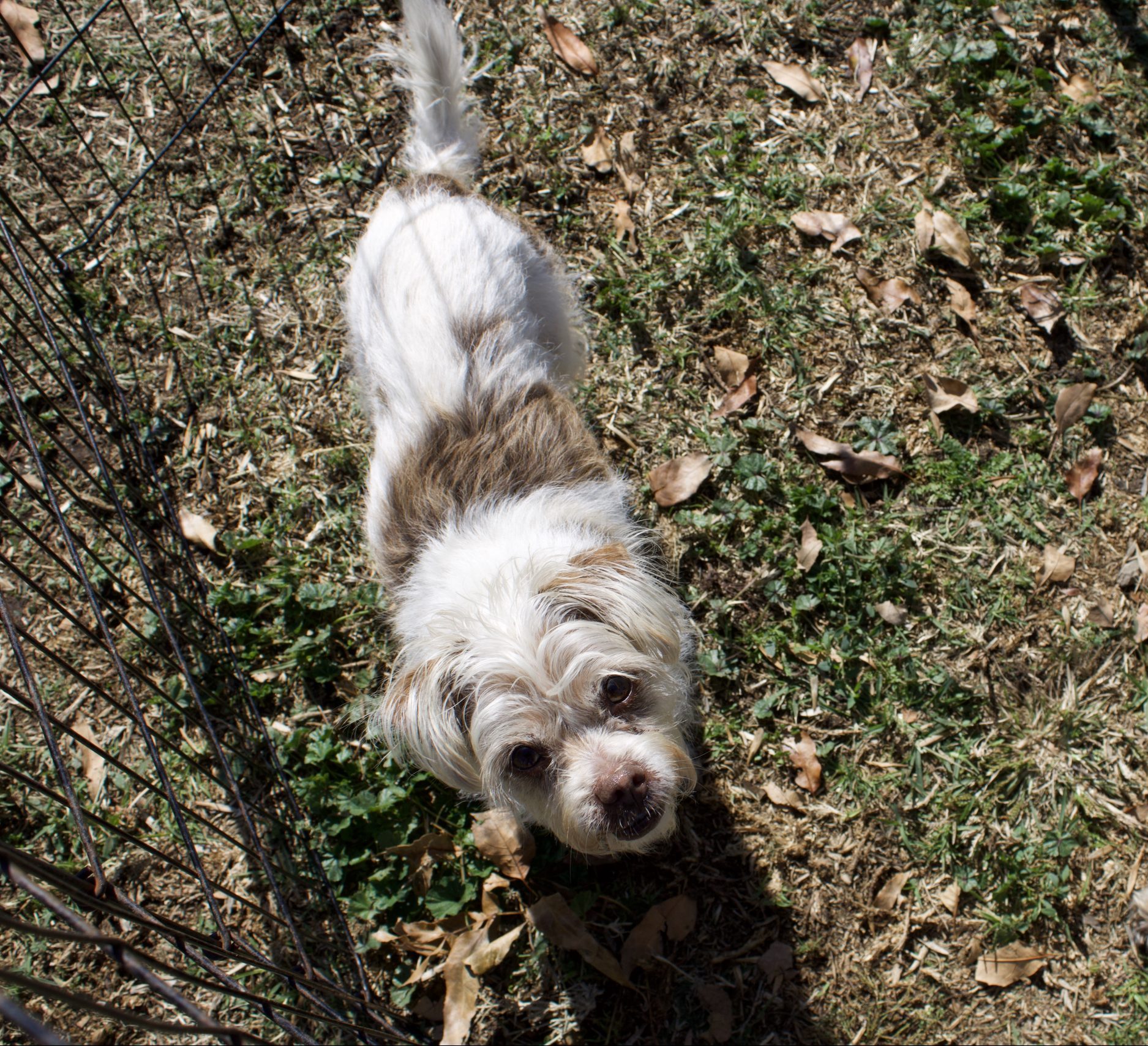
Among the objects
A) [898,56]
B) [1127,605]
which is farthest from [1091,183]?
[1127,605]

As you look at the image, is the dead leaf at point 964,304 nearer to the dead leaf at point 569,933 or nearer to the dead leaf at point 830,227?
the dead leaf at point 830,227

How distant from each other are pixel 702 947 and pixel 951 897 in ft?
3.62

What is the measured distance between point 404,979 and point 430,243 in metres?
3.18

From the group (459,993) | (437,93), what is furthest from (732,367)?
(459,993)

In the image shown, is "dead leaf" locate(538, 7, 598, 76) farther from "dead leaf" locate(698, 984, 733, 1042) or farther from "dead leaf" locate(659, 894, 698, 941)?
"dead leaf" locate(698, 984, 733, 1042)

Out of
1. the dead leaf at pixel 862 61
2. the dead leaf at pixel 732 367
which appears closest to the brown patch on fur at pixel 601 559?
the dead leaf at pixel 732 367

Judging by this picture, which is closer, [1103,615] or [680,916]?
[680,916]

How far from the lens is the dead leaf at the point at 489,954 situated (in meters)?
3.56

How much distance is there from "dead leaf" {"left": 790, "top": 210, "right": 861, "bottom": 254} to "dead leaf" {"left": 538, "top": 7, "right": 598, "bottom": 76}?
5.06 feet

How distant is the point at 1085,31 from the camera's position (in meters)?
4.73

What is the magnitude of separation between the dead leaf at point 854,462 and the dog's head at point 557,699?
5.39 ft

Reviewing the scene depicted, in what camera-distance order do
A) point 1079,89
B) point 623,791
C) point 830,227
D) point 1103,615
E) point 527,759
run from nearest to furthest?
1. point 623,791
2. point 527,759
3. point 1103,615
4. point 830,227
5. point 1079,89

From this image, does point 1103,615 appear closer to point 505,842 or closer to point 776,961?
point 776,961

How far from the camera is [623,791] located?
2.73 metres
